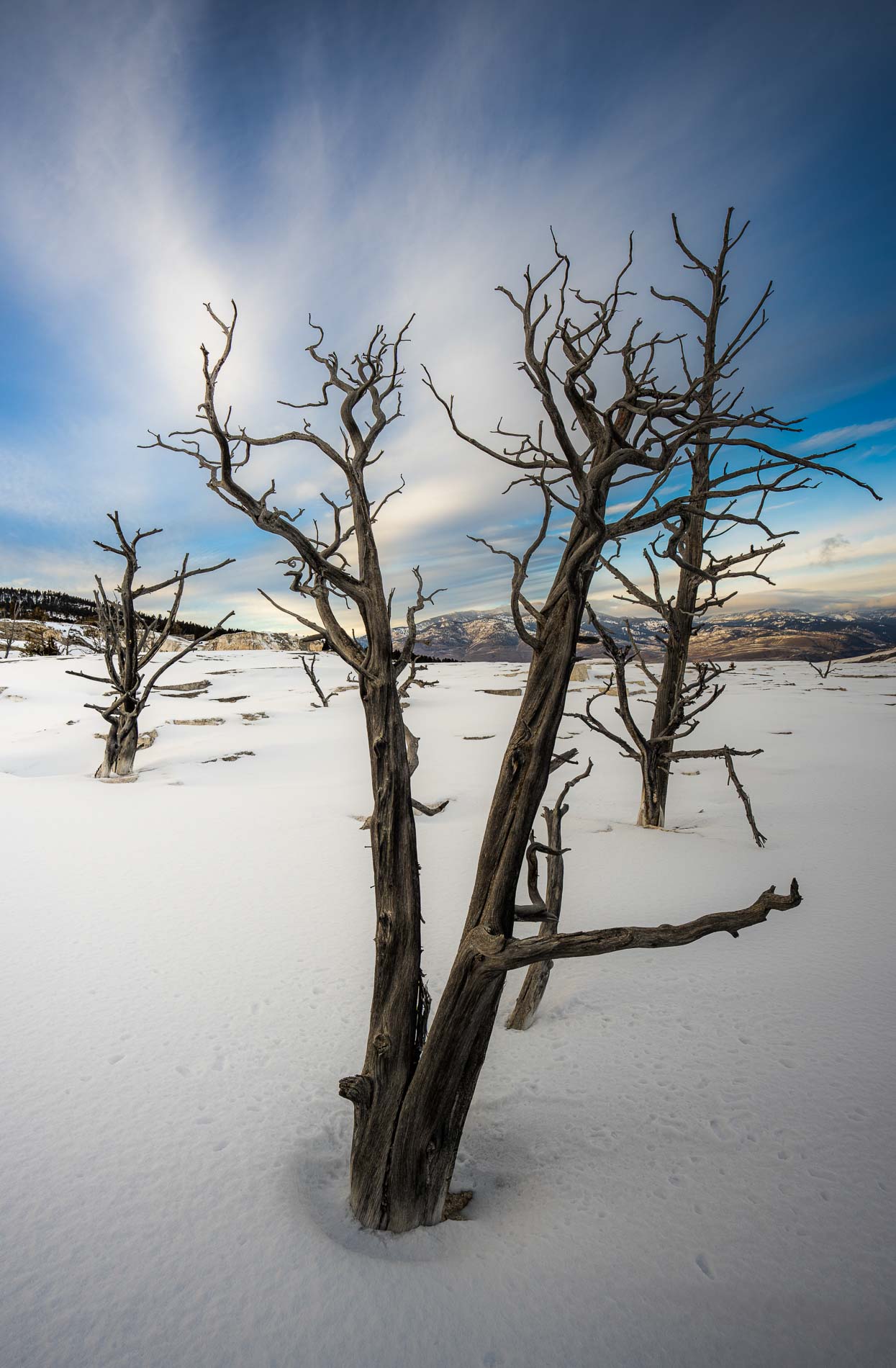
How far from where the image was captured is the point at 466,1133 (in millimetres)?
2809

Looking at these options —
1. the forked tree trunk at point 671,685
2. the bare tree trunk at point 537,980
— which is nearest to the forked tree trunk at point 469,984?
the bare tree trunk at point 537,980

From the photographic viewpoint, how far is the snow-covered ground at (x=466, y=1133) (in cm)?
180

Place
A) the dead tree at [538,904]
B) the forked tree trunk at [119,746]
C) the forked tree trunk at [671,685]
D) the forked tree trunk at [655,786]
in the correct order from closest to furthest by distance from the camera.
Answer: the dead tree at [538,904] < the forked tree trunk at [671,685] < the forked tree trunk at [655,786] < the forked tree trunk at [119,746]

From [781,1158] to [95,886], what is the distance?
18.0 feet

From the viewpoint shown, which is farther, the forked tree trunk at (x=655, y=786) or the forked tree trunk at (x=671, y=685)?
the forked tree trunk at (x=655, y=786)

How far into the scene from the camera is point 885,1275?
1.92 m

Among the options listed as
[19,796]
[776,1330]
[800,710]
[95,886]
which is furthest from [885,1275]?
[800,710]

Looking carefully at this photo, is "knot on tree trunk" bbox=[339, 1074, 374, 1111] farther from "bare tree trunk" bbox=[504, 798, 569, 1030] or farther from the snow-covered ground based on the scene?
"bare tree trunk" bbox=[504, 798, 569, 1030]

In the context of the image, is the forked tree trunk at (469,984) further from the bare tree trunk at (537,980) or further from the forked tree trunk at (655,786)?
the forked tree trunk at (655,786)

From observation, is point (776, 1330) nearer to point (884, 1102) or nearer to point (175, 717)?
point (884, 1102)

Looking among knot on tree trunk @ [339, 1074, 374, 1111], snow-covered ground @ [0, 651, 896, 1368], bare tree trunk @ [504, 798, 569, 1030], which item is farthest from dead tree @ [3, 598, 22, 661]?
knot on tree trunk @ [339, 1074, 374, 1111]

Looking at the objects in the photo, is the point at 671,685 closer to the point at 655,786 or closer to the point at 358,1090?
the point at 655,786

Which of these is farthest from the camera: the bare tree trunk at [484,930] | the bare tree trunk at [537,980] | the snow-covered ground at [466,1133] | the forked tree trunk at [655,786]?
the forked tree trunk at [655,786]

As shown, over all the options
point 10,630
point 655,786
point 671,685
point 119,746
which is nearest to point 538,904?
point 655,786
